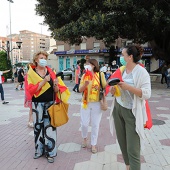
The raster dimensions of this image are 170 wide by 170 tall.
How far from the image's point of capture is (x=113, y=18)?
470 inches

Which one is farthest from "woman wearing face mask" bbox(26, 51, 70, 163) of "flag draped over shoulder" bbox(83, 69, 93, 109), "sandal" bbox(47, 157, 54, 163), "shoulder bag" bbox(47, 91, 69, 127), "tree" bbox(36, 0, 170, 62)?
"tree" bbox(36, 0, 170, 62)

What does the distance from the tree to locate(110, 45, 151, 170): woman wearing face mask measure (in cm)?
941

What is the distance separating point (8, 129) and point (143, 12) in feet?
30.0

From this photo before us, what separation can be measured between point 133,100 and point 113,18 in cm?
1018

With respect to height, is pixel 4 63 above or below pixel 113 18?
below

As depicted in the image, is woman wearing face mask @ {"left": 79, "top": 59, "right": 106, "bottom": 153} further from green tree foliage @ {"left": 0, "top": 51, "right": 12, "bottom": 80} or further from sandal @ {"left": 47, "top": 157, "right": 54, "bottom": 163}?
green tree foliage @ {"left": 0, "top": 51, "right": 12, "bottom": 80}

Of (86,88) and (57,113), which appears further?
(86,88)

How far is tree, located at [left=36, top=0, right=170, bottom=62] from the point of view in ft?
37.3

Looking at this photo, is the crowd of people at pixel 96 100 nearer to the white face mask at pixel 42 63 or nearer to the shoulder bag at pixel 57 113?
the white face mask at pixel 42 63

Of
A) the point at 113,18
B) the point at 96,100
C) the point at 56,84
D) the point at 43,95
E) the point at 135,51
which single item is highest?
the point at 113,18

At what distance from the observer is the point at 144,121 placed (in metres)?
2.62

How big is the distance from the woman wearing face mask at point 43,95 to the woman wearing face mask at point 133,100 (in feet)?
3.69

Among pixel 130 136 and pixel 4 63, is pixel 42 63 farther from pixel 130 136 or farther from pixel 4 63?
pixel 4 63

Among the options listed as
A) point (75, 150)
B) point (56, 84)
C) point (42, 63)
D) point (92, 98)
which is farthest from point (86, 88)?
point (75, 150)
